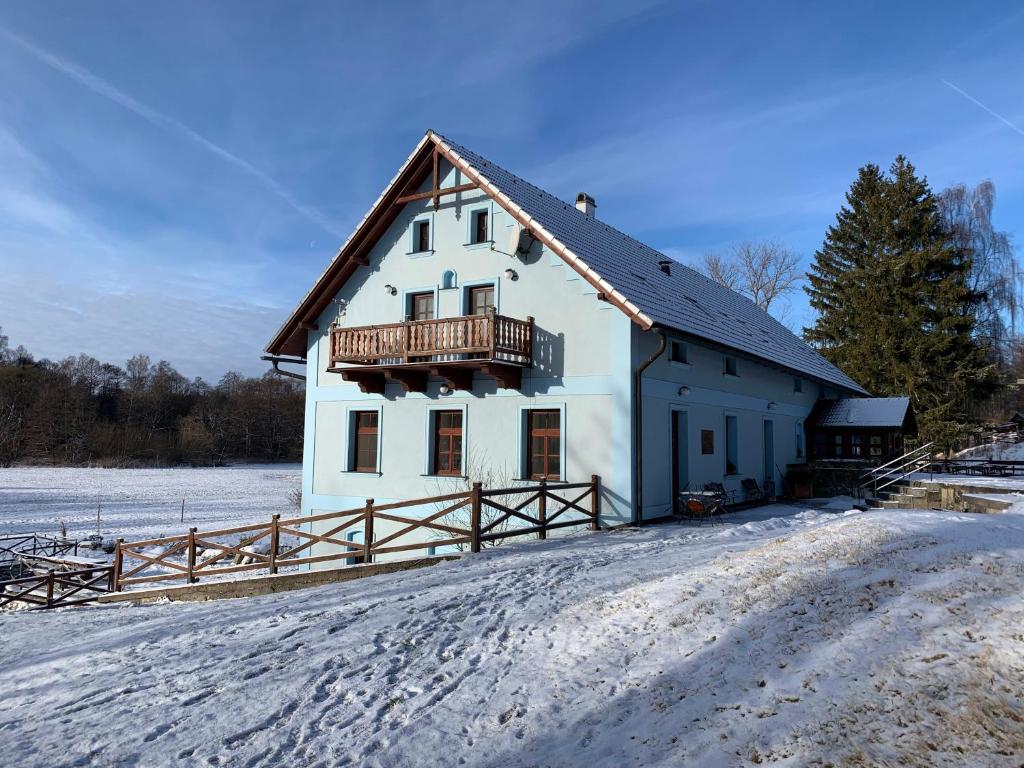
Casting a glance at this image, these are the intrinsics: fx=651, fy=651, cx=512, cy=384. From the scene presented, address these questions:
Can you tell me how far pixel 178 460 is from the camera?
72.1m

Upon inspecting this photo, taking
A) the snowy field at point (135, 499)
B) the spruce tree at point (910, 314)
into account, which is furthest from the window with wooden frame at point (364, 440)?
the spruce tree at point (910, 314)

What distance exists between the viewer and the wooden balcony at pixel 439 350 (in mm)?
14945

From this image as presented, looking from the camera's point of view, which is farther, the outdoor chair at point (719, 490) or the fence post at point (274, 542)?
the outdoor chair at point (719, 490)

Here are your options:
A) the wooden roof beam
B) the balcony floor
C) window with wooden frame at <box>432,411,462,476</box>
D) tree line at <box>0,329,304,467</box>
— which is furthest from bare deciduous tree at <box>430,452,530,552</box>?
tree line at <box>0,329,304,467</box>

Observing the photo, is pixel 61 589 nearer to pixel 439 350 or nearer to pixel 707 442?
pixel 439 350

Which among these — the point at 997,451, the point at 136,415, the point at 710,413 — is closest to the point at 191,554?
the point at 710,413

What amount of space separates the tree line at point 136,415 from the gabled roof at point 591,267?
2420 inches

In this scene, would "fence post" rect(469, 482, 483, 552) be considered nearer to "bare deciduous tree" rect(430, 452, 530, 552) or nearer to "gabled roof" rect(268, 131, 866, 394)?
"bare deciduous tree" rect(430, 452, 530, 552)

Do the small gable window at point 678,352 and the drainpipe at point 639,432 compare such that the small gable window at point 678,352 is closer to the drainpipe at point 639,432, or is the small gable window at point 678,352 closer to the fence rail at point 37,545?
the drainpipe at point 639,432

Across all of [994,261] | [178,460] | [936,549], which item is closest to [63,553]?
[936,549]

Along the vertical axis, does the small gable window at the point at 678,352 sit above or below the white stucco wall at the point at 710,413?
above

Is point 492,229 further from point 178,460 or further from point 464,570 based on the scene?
point 178,460

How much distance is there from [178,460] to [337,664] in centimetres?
7479

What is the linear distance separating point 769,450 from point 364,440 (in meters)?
12.7
